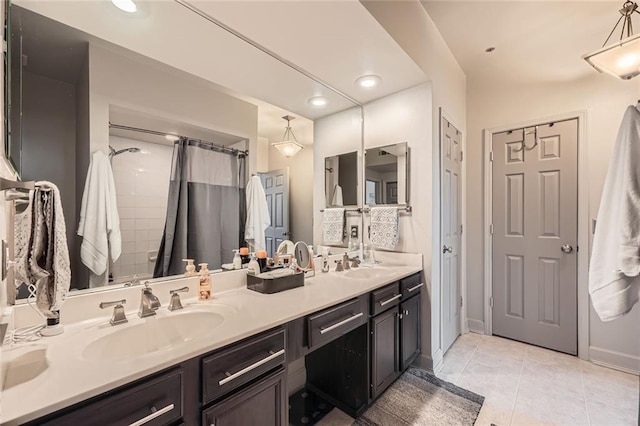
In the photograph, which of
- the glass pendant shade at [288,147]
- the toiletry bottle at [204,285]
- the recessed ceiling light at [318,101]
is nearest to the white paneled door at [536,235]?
the recessed ceiling light at [318,101]

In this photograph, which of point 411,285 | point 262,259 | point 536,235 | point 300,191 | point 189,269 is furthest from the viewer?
point 536,235

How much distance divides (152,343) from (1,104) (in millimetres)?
954

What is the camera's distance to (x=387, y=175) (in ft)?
8.02

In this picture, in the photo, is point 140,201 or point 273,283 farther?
point 273,283

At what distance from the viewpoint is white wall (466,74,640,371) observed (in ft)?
7.35

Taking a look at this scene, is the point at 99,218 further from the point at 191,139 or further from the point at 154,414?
the point at 154,414

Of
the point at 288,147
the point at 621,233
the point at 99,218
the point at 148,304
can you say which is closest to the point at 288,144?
the point at 288,147

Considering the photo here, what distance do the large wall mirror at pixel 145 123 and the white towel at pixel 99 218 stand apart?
13 millimetres

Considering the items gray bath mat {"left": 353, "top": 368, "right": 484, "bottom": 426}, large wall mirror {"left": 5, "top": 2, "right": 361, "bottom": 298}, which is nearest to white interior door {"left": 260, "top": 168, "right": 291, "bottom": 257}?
large wall mirror {"left": 5, "top": 2, "right": 361, "bottom": 298}

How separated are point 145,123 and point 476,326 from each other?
11.2 feet

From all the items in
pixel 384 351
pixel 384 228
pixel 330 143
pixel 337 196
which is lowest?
pixel 384 351

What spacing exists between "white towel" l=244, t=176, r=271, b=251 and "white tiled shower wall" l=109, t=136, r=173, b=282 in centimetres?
49

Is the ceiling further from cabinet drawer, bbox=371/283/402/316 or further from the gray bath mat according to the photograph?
the gray bath mat

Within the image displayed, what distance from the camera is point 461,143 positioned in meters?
2.89
